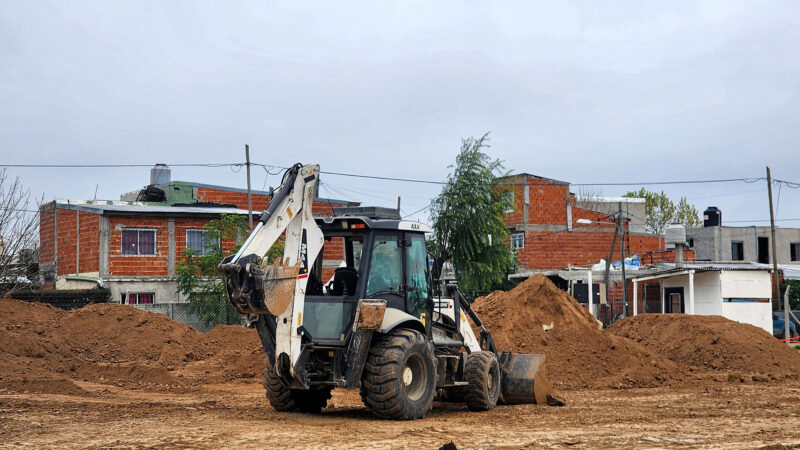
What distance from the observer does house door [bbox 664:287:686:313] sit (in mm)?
38719

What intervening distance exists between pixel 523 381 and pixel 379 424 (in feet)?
13.0

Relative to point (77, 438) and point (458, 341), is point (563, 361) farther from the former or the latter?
point (77, 438)

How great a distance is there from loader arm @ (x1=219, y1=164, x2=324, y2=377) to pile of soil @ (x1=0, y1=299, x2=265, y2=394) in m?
7.62

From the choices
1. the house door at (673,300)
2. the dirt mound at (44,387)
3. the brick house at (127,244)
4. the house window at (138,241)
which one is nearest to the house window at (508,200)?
the house door at (673,300)

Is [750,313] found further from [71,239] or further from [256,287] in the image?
[256,287]

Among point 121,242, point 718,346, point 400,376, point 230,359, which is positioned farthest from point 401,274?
point 121,242

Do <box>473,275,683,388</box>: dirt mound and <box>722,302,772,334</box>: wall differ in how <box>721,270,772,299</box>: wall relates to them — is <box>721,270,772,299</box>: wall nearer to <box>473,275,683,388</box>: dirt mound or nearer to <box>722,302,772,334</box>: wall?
<box>722,302,772,334</box>: wall

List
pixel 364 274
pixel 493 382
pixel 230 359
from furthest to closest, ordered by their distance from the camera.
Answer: pixel 230 359, pixel 493 382, pixel 364 274

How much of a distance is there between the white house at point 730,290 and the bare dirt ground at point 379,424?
66.0 ft

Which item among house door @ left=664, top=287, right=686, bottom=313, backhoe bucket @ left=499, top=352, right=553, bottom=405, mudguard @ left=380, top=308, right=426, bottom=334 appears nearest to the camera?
mudguard @ left=380, top=308, right=426, bottom=334

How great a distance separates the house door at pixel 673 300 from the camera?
38719 millimetres

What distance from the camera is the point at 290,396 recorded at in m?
12.4

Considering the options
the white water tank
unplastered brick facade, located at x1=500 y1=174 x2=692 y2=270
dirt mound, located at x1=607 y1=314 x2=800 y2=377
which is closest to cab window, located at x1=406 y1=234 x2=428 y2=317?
dirt mound, located at x1=607 y1=314 x2=800 y2=377

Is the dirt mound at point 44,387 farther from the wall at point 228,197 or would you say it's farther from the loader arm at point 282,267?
the wall at point 228,197
